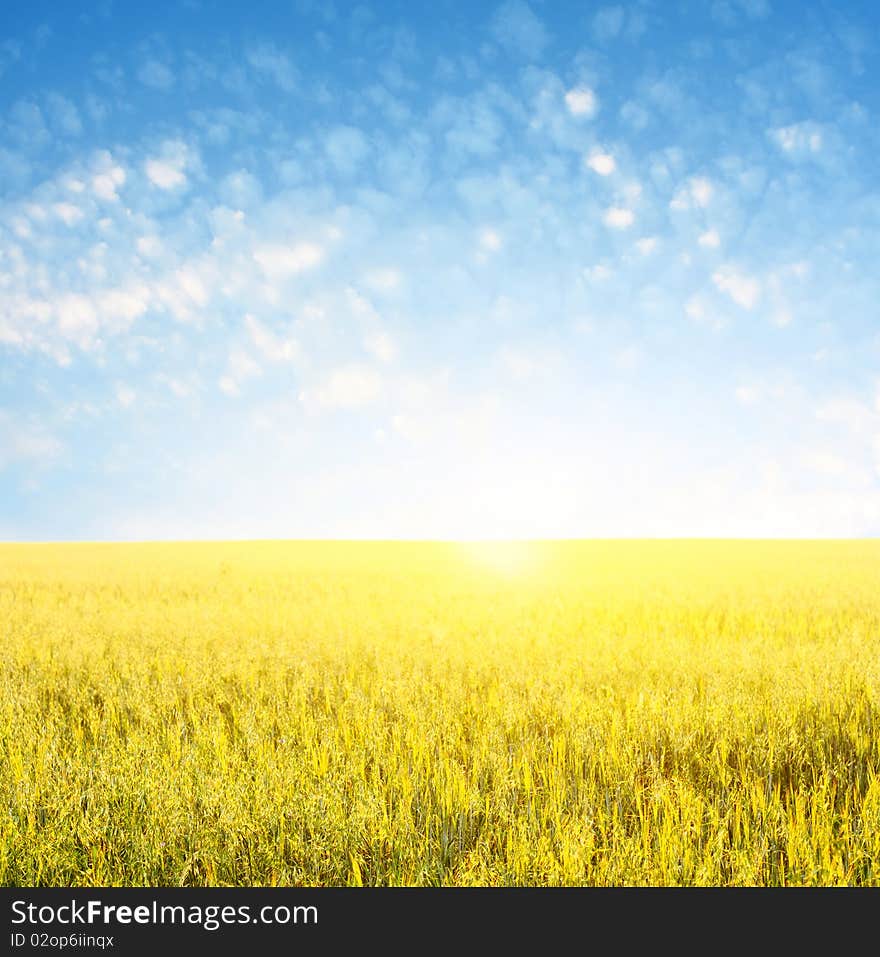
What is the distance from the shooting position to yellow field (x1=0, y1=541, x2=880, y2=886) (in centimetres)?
278

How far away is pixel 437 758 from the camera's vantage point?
398 cm

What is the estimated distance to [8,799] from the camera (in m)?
3.29

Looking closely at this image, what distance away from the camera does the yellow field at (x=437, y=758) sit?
2781 mm

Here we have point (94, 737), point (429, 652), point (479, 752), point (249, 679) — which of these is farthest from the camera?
point (429, 652)

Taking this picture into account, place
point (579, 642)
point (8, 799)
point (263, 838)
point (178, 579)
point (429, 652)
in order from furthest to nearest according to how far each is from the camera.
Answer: point (178, 579) → point (579, 642) → point (429, 652) → point (8, 799) → point (263, 838)

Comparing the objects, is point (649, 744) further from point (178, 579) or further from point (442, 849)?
point (178, 579)

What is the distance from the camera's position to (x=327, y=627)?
888 cm
